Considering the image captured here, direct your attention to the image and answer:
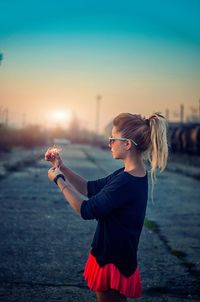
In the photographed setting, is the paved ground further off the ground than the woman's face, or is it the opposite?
the woman's face

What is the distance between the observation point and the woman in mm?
2502

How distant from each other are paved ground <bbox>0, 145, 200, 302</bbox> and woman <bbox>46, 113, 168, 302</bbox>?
1.12 m

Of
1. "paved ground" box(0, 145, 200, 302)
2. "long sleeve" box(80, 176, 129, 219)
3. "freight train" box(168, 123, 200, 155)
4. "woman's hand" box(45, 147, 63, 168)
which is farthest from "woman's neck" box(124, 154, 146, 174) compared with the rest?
"freight train" box(168, 123, 200, 155)

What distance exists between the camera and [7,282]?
3.88m

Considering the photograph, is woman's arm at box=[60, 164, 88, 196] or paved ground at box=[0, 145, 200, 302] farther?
paved ground at box=[0, 145, 200, 302]

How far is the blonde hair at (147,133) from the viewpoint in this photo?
264 cm

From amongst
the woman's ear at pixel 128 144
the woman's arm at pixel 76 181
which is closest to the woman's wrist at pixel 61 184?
the woman's arm at pixel 76 181

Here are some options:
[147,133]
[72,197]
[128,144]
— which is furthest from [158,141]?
[72,197]

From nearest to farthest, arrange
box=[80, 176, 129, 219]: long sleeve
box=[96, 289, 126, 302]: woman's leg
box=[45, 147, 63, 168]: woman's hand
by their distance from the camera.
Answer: box=[80, 176, 129, 219]: long sleeve, box=[96, 289, 126, 302]: woman's leg, box=[45, 147, 63, 168]: woman's hand

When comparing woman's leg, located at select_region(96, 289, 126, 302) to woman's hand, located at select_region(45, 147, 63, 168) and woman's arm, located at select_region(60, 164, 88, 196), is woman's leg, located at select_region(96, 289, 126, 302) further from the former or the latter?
woman's hand, located at select_region(45, 147, 63, 168)

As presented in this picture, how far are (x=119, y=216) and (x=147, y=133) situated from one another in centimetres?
56

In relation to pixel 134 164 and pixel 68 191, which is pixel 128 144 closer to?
pixel 134 164

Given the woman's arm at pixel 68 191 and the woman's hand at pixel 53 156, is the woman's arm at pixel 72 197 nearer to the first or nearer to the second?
the woman's arm at pixel 68 191

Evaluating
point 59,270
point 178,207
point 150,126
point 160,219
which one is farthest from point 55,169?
point 178,207
